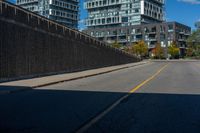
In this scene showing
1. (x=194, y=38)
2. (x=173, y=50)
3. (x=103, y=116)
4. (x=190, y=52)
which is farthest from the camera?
(x=190, y=52)

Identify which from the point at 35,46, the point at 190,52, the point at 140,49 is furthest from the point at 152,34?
the point at 35,46

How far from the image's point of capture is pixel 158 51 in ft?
478

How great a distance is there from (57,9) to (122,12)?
3265 cm

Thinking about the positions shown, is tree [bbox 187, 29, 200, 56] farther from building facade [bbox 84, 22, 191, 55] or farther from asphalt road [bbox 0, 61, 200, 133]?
asphalt road [bbox 0, 61, 200, 133]

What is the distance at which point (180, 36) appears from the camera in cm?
15912

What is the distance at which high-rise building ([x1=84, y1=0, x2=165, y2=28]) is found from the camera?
173 meters

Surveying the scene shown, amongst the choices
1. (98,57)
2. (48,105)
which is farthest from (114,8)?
(48,105)

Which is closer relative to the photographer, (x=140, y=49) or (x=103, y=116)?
(x=103, y=116)

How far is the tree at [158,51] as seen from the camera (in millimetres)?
145125

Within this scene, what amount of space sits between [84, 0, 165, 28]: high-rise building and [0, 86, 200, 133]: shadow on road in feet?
528

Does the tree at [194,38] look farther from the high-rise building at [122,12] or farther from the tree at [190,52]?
the high-rise building at [122,12]

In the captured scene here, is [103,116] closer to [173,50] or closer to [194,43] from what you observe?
[173,50]

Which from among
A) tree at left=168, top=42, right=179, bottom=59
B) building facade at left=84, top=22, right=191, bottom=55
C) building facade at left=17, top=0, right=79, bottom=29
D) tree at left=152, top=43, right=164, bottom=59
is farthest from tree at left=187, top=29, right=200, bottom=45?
building facade at left=17, top=0, right=79, bottom=29

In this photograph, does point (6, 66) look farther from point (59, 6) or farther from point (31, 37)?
point (59, 6)
